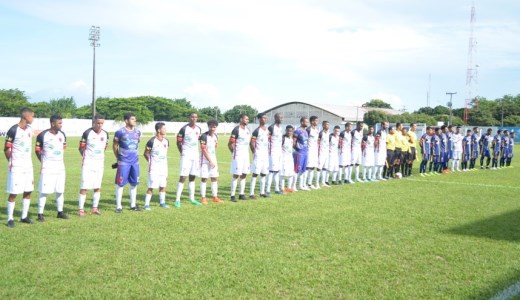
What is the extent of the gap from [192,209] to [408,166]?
11901mm

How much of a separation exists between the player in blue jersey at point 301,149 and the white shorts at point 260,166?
1.59 metres

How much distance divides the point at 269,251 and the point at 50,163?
509cm

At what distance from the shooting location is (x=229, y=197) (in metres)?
13.0

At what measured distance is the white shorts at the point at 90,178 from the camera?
9.75 metres

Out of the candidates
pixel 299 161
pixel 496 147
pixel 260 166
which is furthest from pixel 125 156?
pixel 496 147

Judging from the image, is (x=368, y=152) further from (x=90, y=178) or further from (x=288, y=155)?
(x=90, y=178)

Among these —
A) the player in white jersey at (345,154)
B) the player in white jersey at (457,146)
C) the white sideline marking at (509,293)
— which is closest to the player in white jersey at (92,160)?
the white sideline marking at (509,293)

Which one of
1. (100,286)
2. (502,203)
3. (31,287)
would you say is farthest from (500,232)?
(31,287)

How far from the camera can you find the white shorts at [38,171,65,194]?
9023mm

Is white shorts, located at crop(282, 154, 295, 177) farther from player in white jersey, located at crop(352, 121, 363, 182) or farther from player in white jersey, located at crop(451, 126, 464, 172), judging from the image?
player in white jersey, located at crop(451, 126, 464, 172)

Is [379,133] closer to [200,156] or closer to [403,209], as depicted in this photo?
[403,209]

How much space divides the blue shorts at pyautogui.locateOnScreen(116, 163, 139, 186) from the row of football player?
1391 centimetres

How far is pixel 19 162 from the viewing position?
8711 mm

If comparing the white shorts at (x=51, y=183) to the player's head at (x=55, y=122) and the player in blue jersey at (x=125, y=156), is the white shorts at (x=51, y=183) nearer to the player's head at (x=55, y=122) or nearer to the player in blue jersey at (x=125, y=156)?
the player's head at (x=55, y=122)
